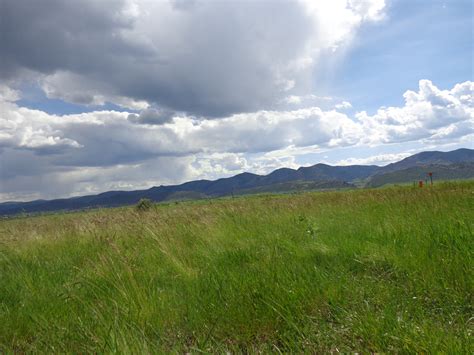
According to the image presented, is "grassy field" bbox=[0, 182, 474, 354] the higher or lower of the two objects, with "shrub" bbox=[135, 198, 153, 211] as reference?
lower

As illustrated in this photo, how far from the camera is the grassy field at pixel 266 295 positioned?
85.0 inches

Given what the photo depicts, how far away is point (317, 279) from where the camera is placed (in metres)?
3.00

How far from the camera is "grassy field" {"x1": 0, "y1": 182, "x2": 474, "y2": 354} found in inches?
85.0

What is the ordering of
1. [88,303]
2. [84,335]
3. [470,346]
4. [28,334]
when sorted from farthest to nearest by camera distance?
1. [88,303]
2. [28,334]
3. [84,335]
4. [470,346]

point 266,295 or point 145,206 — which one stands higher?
point 145,206

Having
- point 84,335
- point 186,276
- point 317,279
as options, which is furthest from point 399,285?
point 84,335

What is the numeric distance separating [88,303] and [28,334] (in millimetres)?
563

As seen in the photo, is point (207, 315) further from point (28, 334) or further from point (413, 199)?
point (413, 199)

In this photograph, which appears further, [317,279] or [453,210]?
[453,210]

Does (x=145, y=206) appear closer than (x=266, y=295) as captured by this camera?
No

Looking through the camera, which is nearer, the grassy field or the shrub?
the grassy field

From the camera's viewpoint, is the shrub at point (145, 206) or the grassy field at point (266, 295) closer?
the grassy field at point (266, 295)

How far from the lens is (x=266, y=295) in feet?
8.95

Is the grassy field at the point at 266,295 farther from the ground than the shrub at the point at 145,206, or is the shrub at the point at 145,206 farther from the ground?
the shrub at the point at 145,206
